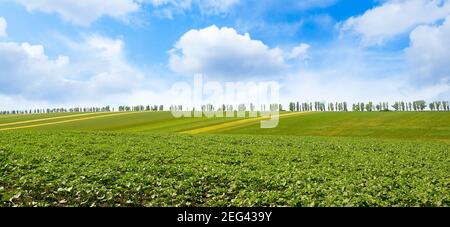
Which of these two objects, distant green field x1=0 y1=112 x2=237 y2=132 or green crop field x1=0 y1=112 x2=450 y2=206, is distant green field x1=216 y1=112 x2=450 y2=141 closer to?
distant green field x1=0 y1=112 x2=237 y2=132

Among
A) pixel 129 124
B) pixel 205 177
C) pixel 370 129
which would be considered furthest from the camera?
pixel 129 124

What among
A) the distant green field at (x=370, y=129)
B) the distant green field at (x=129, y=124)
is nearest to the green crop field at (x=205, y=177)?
the distant green field at (x=370, y=129)

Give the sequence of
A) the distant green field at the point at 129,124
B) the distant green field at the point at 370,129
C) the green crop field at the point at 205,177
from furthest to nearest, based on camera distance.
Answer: the distant green field at the point at 129,124 < the distant green field at the point at 370,129 < the green crop field at the point at 205,177

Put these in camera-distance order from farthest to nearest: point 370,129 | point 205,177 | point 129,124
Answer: point 129,124 → point 370,129 → point 205,177

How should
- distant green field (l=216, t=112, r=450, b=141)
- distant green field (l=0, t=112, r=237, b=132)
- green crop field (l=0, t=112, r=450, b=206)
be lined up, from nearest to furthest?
green crop field (l=0, t=112, r=450, b=206), distant green field (l=216, t=112, r=450, b=141), distant green field (l=0, t=112, r=237, b=132)

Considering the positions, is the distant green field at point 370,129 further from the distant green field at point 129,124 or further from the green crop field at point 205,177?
the green crop field at point 205,177

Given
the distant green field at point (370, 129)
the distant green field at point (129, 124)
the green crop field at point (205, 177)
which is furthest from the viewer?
the distant green field at point (129, 124)

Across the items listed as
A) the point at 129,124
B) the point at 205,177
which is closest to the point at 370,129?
the point at 129,124

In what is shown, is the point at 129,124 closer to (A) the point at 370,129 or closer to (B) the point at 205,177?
(A) the point at 370,129

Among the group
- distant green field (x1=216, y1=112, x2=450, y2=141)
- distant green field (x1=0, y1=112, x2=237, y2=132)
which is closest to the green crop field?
distant green field (x1=216, y1=112, x2=450, y2=141)

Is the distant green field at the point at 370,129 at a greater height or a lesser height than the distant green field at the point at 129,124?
lesser

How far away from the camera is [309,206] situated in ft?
42.1
